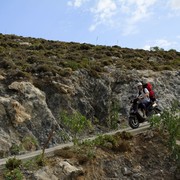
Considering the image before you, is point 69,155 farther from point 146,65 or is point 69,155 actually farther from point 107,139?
point 146,65

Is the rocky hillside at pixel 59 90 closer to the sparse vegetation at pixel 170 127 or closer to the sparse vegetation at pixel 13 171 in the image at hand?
the sparse vegetation at pixel 13 171

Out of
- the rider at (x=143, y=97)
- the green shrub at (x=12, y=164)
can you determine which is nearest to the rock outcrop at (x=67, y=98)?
the rider at (x=143, y=97)

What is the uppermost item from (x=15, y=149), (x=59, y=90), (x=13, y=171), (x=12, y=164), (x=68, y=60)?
(x=68, y=60)

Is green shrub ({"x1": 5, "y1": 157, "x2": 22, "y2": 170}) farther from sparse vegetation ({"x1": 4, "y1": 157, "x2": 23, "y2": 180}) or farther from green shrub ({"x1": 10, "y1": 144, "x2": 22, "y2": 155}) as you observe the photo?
green shrub ({"x1": 10, "y1": 144, "x2": 22, "y2": 155})

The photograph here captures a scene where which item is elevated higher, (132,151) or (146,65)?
(146,65)

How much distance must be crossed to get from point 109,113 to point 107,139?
42.4 ft

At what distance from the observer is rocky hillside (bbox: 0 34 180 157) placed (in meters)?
22.1

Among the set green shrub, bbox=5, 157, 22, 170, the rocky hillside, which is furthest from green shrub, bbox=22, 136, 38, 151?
green shrub, bbox=5, 157, 22, 170

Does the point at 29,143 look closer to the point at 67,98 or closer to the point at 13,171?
the point at 67,98

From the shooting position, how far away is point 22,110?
23.0 m

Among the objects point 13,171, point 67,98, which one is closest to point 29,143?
point 67,98

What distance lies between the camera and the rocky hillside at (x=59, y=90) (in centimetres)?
2208

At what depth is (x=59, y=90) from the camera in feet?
86.3

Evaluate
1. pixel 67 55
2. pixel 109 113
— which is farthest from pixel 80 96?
pixel 67 55
